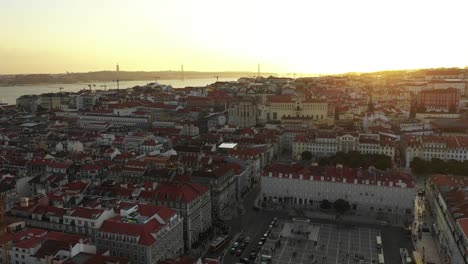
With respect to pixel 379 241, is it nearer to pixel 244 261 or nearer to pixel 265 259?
pixel 265 259

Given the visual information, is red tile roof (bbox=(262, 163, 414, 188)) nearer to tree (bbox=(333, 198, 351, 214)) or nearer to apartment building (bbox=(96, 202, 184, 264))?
tree (bbox=(333, 198, 351, 214))

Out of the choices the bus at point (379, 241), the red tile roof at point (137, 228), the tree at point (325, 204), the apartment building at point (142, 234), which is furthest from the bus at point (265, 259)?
the tree at point (325, 204)

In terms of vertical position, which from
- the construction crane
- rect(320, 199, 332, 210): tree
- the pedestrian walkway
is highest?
the construction crane

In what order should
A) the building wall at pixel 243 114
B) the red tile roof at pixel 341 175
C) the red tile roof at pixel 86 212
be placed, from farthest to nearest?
the building wall at pixel 243 114 → the red tile roof at pixel 341 175 → the red tile roof at pixel 86 212

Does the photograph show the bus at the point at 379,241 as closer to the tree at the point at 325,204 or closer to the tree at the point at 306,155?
the tree at the point at 325,204

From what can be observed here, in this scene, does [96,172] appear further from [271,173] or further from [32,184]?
[271,173]

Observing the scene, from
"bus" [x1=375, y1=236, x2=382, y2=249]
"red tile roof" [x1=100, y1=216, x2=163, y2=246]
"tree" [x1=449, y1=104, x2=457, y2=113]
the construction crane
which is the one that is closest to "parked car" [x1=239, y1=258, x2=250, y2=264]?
"red tile roof" [x1=100, y1=216, x2=163, y2=246]
